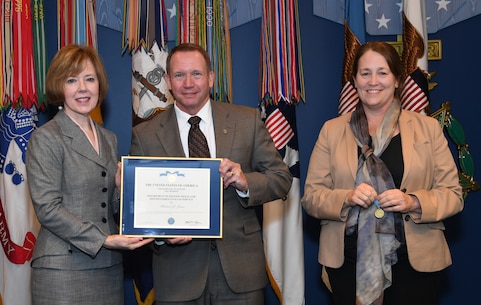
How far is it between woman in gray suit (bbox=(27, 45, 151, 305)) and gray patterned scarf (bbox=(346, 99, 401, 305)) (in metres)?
1.05

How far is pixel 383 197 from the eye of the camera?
288 centimetres

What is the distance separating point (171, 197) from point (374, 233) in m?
1.01

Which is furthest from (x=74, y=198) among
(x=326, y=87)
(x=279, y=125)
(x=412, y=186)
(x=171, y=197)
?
(x=326, y=87)

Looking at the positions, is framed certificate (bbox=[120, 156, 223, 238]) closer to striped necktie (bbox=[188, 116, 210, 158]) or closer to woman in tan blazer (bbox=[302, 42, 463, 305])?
striped necktie (bbox=[188, 116, 210, 158])

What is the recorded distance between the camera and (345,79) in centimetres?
418

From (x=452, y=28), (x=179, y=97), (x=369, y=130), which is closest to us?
(x=179, y=97)

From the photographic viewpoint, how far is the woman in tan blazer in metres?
2.93

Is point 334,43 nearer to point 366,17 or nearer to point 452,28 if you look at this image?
point 366,17

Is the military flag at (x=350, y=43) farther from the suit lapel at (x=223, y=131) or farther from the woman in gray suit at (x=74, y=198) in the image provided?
the woman in gray suit at (x=74, y=198)

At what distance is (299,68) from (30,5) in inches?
73.2

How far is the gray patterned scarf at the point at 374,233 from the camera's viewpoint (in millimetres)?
2945

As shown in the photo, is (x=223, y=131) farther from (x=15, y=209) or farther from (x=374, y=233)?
(x=15, y=209)

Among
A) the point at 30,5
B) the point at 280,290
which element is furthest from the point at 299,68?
the point at 30,5

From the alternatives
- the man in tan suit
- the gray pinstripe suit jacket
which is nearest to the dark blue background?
the man in tan suit
